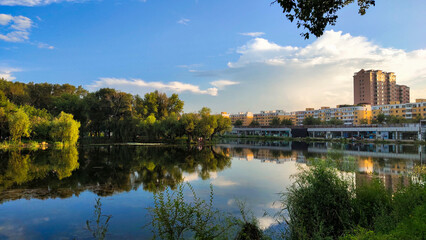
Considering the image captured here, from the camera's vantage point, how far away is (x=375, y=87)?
130000mm

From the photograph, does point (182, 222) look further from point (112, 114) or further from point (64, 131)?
point (112, 114)

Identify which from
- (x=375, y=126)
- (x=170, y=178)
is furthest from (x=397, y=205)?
(x=375, y=126)

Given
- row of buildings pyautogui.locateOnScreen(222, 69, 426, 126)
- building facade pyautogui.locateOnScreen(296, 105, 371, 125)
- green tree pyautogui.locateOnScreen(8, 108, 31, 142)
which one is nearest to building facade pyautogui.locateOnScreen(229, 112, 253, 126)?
row of buildings pyautogui.locateOnScreen(222, 69, 426, 126)

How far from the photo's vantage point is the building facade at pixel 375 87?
425ft

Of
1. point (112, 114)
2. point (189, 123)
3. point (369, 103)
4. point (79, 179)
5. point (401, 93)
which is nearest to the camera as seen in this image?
point (79, 179)

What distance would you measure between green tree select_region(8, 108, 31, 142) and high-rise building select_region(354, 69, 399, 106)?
139m

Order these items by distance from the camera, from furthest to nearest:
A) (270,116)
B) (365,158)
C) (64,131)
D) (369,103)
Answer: (270,116)
(369,103)
(64,131)
(365,158)

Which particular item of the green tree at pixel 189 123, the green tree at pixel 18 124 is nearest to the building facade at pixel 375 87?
the green tree at pixel 189 123

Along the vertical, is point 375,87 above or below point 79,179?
above

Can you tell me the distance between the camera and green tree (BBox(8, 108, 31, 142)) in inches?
1484

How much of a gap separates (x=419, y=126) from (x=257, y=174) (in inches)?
2423

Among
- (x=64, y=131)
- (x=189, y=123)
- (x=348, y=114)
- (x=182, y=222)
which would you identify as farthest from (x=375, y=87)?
(x=182, y=222)

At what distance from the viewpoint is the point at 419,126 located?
61.2 meters

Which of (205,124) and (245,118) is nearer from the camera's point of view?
(205,124)
